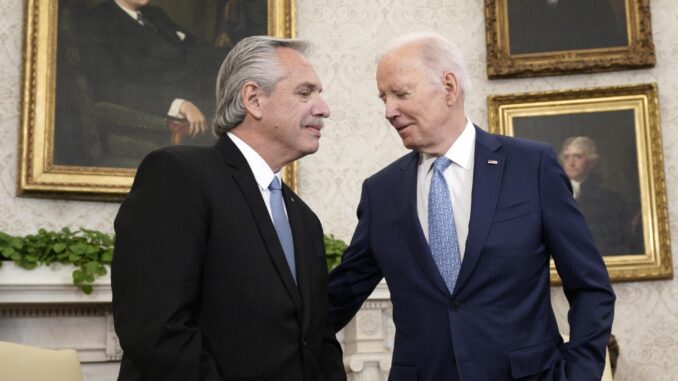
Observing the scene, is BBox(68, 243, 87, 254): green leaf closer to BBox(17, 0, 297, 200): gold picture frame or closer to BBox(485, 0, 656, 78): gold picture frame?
BBox(17, 0, 297, 200): gold picture frame

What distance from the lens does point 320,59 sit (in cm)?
568

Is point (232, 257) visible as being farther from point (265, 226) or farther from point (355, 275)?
point (355, 275)

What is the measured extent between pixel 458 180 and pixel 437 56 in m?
0.46

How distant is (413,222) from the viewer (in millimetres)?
2803

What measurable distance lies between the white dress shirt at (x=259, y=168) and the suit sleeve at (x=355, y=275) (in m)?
0.38

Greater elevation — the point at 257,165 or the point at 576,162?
the point at 576,162

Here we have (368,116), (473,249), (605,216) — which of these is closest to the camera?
(473,249)

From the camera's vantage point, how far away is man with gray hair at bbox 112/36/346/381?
226 cm

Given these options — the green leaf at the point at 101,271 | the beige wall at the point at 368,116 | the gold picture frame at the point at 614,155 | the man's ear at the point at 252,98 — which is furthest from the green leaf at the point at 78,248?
the gold picture frame at the point at 614,155

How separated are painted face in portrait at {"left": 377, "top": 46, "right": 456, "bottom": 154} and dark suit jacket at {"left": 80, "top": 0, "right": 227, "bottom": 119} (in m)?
2.54

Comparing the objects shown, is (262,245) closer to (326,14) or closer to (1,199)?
(1,199)

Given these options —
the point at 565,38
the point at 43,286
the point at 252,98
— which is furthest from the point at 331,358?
the point at 565,38

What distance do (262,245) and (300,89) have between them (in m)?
0.61

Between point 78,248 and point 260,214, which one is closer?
point 260,214
